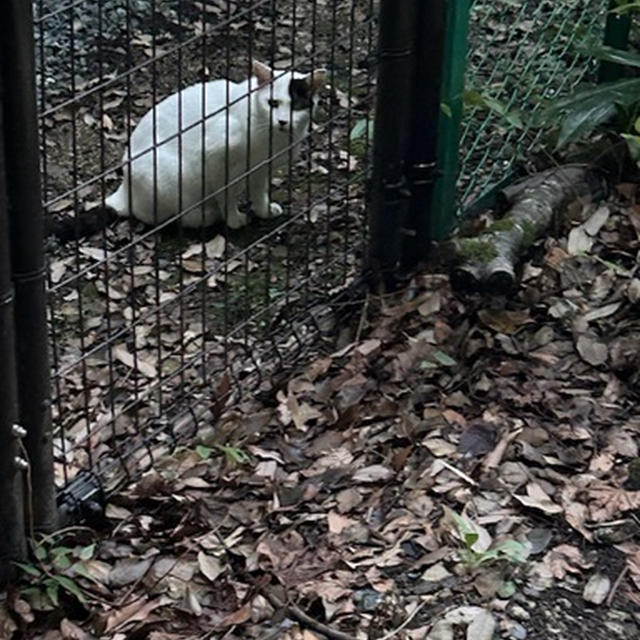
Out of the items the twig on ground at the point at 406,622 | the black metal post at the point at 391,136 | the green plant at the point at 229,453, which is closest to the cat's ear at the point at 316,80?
the black metal post at the point at 391,136

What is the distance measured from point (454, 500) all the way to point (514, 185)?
5.23 ft

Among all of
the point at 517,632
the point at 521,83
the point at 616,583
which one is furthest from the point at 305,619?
the point at 521,83

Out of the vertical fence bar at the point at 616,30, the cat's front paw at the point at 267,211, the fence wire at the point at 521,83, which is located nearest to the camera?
the fence wire at the point at 521,83

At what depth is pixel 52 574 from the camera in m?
3.06

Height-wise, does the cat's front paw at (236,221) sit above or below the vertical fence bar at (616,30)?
below

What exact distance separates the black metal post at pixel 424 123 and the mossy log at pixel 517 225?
5.2 inches

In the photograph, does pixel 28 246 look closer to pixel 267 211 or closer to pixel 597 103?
pixel 267 211

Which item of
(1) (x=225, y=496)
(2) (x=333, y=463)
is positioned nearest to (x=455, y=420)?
(2) (x=333, y=463)

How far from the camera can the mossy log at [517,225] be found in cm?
408

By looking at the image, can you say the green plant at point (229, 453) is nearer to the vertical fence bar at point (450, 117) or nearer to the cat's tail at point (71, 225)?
the vertical fence bar at point (450, 117)

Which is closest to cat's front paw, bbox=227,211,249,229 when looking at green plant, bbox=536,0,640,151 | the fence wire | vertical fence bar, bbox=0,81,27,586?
the fence wire

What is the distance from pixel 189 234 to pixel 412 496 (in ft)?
6.46

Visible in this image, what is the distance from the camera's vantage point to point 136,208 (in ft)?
16.5

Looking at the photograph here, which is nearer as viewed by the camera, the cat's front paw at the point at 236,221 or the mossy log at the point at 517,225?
the mossy log at the point at 517,225
